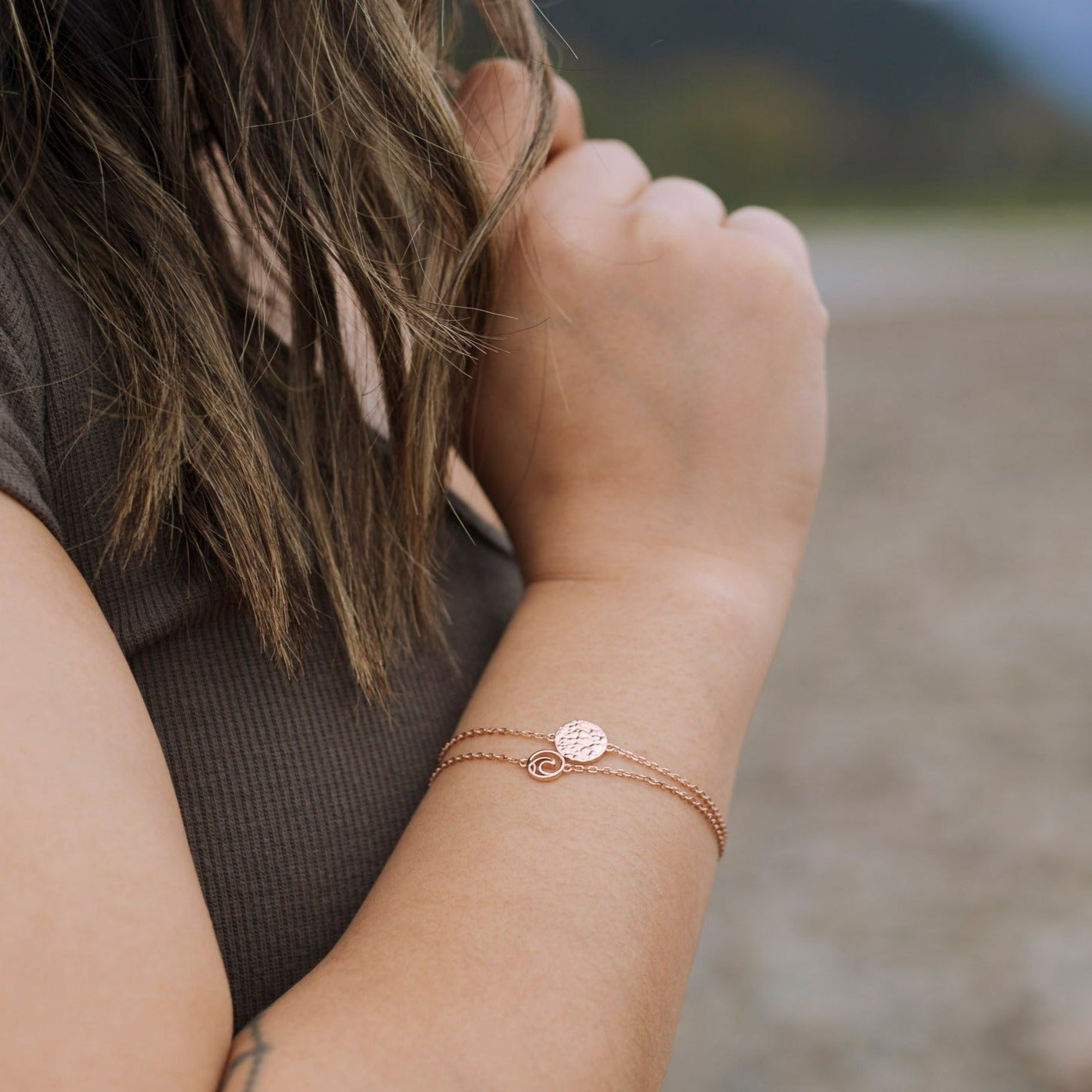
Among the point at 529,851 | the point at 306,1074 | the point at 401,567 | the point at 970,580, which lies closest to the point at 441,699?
the point at 401,567

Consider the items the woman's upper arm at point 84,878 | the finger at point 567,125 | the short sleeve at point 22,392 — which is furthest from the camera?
the finger at point 567,125

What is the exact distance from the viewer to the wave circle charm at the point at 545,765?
28.7 inches

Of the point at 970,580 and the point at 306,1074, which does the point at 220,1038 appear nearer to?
the point at 306,1074

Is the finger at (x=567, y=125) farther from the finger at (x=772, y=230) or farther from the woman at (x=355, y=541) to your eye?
the finger at (x=772, y=230)

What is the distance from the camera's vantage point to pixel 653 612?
83 centimetres

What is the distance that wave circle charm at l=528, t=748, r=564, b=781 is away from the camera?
28.7 inches

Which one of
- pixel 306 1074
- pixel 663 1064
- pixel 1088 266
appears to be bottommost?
pixel 1088 266

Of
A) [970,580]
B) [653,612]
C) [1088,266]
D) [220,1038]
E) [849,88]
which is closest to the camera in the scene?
[220,1038]

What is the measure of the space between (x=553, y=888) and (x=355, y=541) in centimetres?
31

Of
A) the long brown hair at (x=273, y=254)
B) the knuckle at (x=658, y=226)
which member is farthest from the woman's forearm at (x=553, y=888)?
the knuckle at (x=658, y=226)

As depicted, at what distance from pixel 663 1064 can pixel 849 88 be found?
46.3 ft

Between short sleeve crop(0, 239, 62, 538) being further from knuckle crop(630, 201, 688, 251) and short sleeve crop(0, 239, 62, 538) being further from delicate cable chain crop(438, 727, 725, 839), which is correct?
knuckle crop(630, 201, 688, 251)

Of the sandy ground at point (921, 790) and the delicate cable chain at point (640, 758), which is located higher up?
the delicate cable chain at point (640, 758)

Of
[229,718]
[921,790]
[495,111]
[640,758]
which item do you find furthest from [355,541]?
[921,790]
